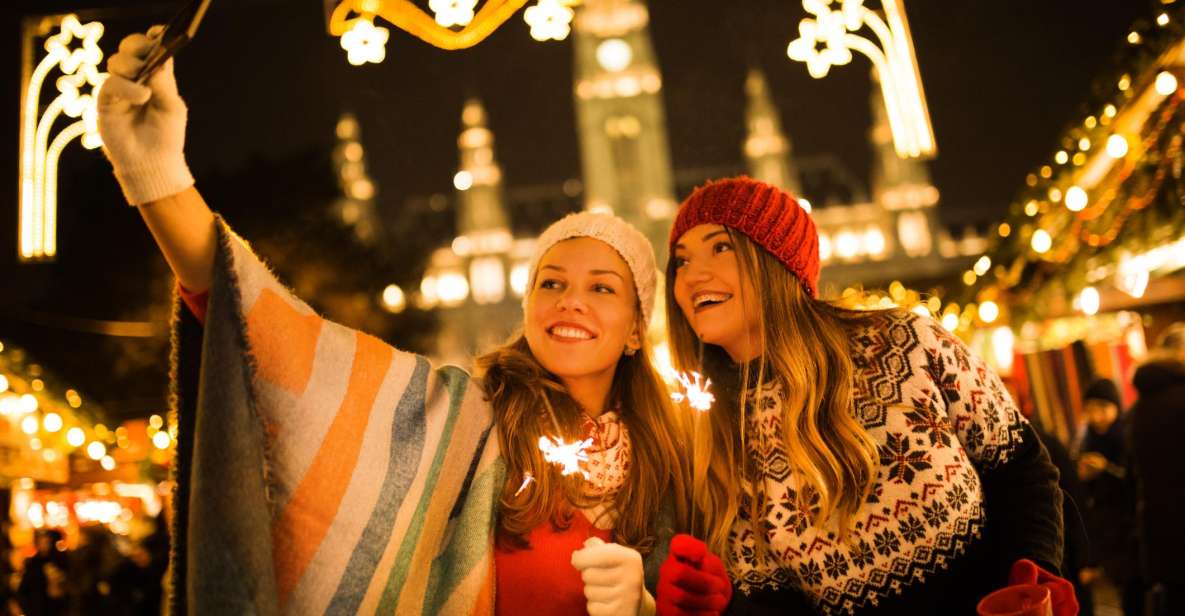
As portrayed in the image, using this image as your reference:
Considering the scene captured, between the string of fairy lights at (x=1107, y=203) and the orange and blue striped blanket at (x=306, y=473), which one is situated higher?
the string of fairy lights at (x=1107, y=203)

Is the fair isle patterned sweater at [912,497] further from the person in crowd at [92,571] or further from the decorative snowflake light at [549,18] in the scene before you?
the person in crowd at [92,571]

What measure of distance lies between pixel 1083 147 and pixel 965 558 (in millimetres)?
4304

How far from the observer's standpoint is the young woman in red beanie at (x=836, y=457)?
208 cm

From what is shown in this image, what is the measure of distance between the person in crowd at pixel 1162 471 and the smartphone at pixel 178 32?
4.89 m

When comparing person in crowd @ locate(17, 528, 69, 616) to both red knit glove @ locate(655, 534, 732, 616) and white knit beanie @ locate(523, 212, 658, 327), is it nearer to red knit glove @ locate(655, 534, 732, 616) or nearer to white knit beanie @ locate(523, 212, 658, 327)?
white knit beanie @ locate(523, 212, 658, 327)

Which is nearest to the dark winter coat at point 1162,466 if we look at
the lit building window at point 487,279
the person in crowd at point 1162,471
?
the person in crowd at point 1162,471

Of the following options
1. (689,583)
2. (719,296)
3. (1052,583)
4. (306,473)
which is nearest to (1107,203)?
(719,296)

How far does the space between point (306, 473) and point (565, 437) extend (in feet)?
2.52

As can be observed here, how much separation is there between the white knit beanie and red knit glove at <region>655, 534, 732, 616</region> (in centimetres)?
95

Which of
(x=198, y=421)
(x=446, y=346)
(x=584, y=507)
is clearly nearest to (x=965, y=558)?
(x=584, y=507)

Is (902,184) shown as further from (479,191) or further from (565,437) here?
(565,437)

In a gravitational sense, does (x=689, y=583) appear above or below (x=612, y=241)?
below

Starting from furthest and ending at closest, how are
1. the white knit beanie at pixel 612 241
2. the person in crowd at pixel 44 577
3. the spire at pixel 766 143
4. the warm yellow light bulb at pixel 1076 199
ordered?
1. the spire at pixel 766 143
2. the person in crowd at pixel 44 577
3. the warm yellow light bulb at pixel 1076 199
4. the white knit beanie at pixel 612 241

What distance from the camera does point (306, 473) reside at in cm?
173
